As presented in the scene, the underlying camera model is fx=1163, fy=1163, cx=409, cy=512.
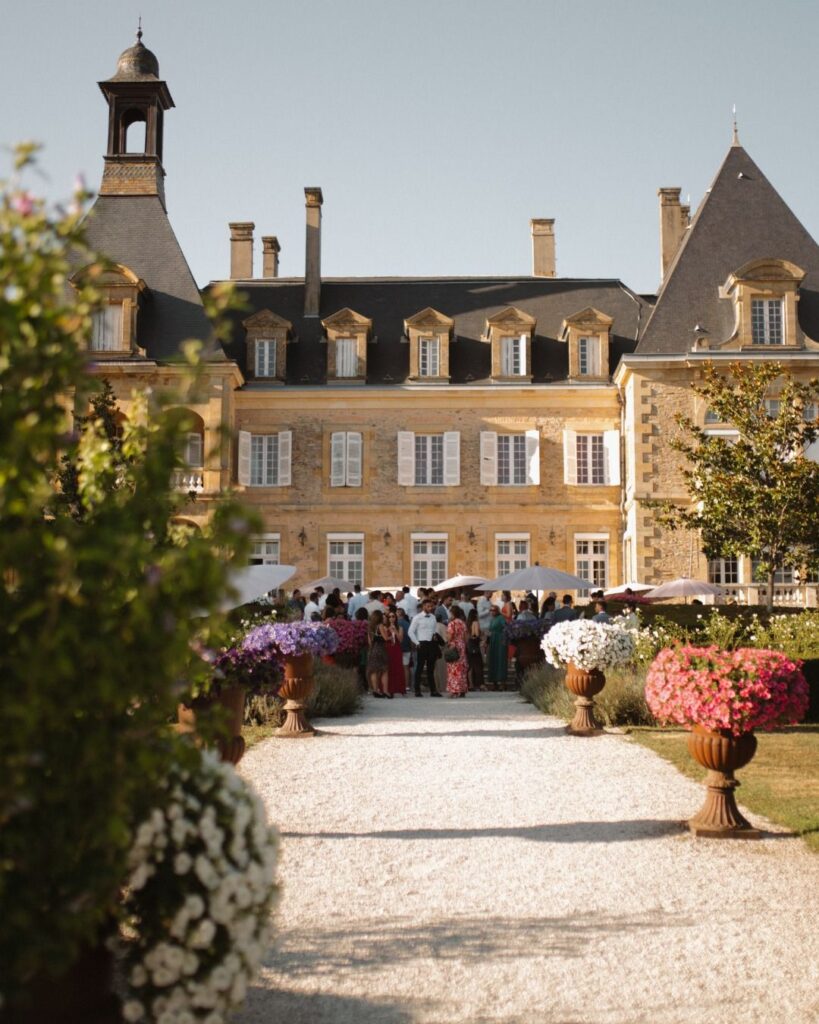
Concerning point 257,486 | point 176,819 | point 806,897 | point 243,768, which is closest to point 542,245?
point 257,486

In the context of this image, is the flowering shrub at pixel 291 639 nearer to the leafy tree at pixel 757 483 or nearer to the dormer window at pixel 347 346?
the leafy tree at pixel 757 483

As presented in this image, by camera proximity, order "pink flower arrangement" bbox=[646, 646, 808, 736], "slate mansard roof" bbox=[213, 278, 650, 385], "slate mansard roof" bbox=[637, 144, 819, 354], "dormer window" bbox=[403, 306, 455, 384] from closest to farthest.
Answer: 1. "pink flower arrangement" bbox=[646, 646, 808, 736]
2. "slate mansard roof" bbox=[637, 144, 819, 354]
3. "dormer window" bbox=[403, 306, 455, 384]
4. "slate mansard roof" bbox=[213, 278, 650, 385]

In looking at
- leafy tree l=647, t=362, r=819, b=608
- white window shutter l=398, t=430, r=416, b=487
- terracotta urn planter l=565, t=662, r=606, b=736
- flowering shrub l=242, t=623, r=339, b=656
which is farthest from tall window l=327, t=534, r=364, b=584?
terracotta urn planter l=565, t=662, r=606, b=736

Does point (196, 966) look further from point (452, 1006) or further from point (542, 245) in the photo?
point (542, 245)

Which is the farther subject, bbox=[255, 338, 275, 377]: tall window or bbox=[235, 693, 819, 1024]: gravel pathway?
bbox=[255, 338, 275, 377]: tall window

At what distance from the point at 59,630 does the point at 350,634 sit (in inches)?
573

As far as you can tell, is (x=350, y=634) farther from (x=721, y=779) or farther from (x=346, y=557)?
(x=346, y=557)

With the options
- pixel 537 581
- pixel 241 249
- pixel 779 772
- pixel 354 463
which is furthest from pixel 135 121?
pixel 779 772

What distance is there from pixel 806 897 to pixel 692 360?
23032 millimetres

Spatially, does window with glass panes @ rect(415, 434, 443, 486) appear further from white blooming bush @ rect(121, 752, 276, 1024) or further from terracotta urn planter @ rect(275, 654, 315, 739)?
white blooming bush @ rect(121, 752, 276, 1024)

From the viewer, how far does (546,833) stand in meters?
7.09

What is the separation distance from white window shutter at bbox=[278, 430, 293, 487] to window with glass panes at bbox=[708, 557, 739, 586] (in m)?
10.6

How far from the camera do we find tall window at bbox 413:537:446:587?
95.4ft

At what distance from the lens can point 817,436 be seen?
926 inches
